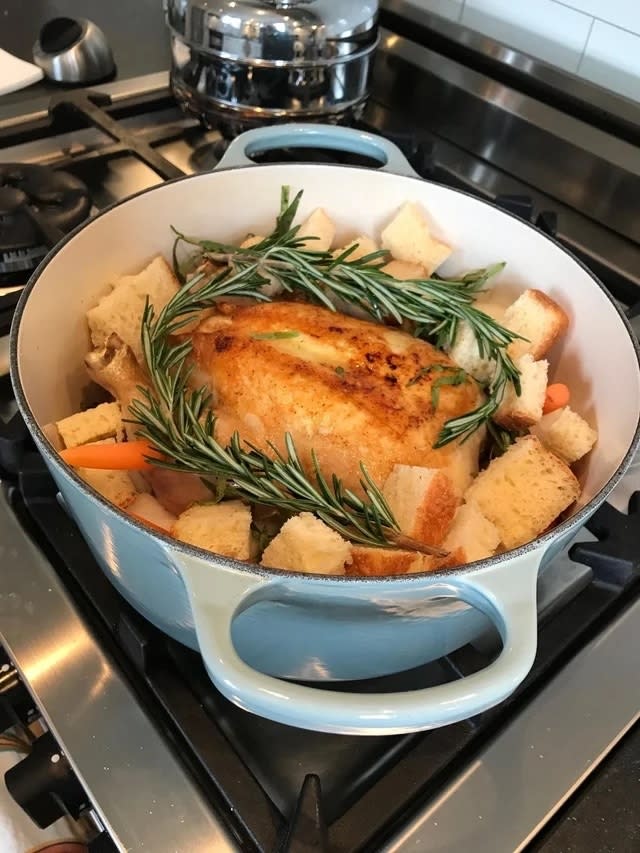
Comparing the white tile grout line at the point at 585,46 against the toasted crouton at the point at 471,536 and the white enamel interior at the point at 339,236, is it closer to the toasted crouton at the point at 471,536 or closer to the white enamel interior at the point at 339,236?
the white enamel interior at the point at 339,236

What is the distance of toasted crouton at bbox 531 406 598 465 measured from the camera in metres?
0.80

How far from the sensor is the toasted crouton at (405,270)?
0.95 meters

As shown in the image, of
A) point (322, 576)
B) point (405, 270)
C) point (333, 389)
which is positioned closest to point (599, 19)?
point (405, 270)

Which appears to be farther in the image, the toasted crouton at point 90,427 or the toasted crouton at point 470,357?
the toasted crouton at point 470,357

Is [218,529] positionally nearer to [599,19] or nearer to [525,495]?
[525,495]

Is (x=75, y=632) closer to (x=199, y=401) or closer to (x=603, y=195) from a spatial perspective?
(x=199, y=401)

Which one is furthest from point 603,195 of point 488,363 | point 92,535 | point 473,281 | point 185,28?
point 92,535

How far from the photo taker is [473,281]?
0.95 meters

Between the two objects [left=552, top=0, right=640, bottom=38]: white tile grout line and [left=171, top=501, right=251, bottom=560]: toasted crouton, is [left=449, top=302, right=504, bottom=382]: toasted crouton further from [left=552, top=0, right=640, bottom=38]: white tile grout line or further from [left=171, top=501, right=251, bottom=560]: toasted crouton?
[left=552, top=0, right=640, bottom=38]: white tile grout line

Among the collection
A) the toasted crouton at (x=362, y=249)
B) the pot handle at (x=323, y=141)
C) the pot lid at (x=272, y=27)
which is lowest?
the toasted crouton at (x=362, y=249)

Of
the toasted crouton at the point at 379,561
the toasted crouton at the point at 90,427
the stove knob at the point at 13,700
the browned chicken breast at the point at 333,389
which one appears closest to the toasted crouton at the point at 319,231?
the browned chicken breast at the point at 333,389

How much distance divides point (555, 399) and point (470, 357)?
10cm

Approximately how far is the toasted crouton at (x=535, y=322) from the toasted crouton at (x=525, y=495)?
18 cm

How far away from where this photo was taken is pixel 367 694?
1.74ft
